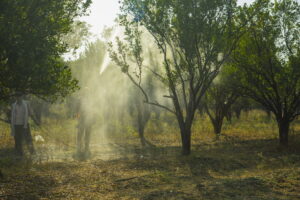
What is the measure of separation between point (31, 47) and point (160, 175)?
501 centimetres

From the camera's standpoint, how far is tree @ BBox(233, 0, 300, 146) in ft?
49.5

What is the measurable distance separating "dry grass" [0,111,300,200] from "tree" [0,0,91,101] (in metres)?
2.44

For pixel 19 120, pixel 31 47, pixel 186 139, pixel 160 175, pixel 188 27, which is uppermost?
pixel 188 27

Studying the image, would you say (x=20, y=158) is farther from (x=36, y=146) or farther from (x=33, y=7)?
(x=33, y=7)

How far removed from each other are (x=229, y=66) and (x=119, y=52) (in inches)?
223

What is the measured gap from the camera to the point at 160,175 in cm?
980

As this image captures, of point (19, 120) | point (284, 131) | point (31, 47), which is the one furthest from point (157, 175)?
point (284, 131)

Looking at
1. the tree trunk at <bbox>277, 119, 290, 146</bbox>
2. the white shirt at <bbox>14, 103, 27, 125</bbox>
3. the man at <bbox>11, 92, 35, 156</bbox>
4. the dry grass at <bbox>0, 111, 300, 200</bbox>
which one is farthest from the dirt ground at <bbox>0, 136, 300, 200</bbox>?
the white shirt at <bbox>14, 103, 27, 125</bbox>

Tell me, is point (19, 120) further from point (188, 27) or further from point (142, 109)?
point (142, 109)

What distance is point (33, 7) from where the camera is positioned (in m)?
7.96

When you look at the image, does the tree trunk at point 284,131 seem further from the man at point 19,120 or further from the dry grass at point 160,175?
the man at point 19,120

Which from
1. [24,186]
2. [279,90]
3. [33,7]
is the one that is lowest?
[24,186]

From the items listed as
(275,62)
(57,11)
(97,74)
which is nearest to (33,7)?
(57,11)

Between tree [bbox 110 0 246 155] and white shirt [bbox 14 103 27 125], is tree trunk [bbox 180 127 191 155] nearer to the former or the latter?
tree [bbox 110 0 246 155]
